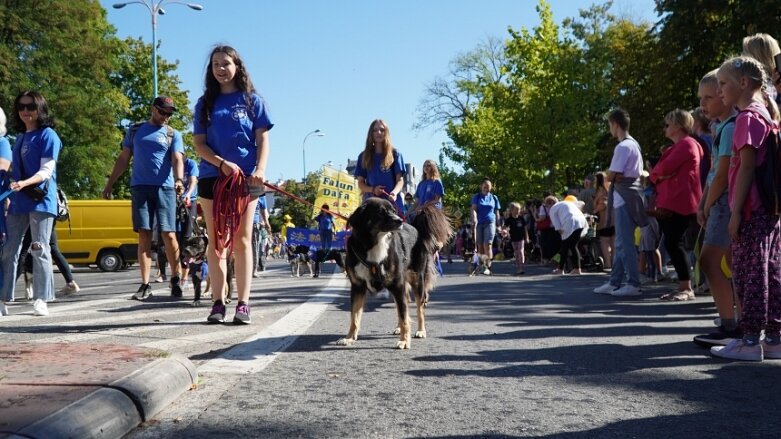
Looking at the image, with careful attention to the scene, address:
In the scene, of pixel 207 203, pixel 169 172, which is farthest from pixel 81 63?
pixel 207 203

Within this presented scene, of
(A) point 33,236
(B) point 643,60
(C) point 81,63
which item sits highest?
(C) point 81,63

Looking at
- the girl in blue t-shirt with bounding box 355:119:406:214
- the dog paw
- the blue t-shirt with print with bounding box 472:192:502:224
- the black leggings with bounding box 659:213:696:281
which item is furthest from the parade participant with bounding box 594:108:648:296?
the blue t-shirt with print with bounding box 472:192:502:224

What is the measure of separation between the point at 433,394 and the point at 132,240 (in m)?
21.3

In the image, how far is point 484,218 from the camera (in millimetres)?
15469

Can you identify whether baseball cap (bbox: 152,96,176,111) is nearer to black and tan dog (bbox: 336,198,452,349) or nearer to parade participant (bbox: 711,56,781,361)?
black and tan dog (bbox: 336,198,452,349)

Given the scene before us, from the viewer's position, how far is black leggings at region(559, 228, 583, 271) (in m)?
14.1

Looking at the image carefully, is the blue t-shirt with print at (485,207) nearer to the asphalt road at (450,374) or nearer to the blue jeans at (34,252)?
the asphalt road at (450,374)

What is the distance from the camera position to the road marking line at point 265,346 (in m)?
3.98

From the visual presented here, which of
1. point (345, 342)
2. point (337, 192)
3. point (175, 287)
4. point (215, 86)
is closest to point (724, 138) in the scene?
point (345, 342)

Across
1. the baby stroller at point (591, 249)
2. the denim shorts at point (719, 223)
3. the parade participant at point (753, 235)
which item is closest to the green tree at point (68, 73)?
the baby stroller at point (591, 249)

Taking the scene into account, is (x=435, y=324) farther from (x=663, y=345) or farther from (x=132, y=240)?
(x=132, y=240)

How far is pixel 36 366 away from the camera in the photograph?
3.46 m

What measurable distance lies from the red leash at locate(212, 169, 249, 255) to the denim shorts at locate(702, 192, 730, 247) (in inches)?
136

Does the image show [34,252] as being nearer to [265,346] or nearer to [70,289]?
[70,289]
